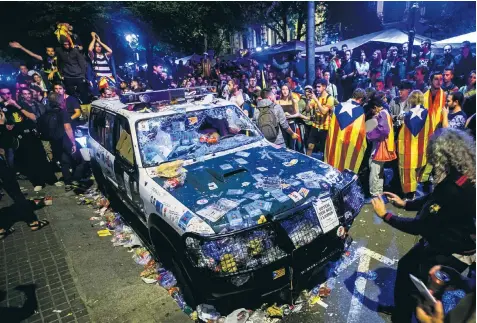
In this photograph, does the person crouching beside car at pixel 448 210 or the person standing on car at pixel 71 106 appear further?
the person standing on car at pixel 71 106

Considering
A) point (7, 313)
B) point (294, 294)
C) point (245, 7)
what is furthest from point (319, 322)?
point (245, 7)

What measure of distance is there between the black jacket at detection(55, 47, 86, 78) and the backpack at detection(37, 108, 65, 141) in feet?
7.69

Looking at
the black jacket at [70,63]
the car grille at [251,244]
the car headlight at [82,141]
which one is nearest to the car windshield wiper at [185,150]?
the car grille at [251,244]

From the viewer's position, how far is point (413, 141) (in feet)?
17.3

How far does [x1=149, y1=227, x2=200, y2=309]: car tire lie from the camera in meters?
3.20

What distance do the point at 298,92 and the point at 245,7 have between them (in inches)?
897

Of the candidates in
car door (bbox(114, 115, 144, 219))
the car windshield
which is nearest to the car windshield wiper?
the car windshield

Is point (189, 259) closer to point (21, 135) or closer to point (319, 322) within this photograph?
point (319, 322)

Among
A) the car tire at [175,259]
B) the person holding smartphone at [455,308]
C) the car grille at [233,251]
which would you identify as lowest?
the car tire at [175,259]

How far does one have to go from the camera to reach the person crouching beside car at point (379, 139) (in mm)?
5074

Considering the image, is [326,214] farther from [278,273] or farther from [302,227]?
[278,273]

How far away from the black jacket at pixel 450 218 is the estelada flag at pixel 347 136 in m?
3.01

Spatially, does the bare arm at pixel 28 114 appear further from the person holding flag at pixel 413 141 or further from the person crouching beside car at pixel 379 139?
the person holding flag at pixel 413 141

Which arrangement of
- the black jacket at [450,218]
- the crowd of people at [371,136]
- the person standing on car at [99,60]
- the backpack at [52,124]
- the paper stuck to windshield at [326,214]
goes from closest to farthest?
1. the black jacket at [450,218]
2. the crowd of people at [371,136]
3. the paper stuck to windshield at [326,214]
4. the backpack at [52,124]
5. the person standing on car at [99,60]
